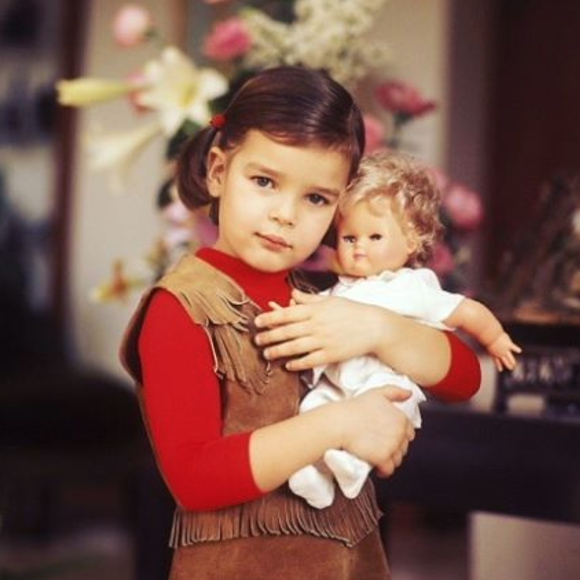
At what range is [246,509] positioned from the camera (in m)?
0.50

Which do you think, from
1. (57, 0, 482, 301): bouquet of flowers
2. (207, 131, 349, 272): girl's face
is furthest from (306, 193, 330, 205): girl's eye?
(57, 0, 482, 301): bouquet of flowers

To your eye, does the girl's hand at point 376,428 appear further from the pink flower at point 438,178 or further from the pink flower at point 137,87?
the pink flower at point 137,87

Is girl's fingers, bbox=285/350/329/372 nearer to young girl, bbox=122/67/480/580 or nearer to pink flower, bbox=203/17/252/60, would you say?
young girl, bbox=122/67/480/580

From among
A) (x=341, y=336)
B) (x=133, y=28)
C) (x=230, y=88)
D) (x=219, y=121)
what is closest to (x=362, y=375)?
(x=341, y=336)

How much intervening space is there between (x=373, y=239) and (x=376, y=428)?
8cm

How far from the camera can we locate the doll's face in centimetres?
51

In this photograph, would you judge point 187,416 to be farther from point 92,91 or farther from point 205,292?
point 92,91

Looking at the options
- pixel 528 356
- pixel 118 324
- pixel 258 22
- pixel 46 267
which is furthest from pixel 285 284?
pixel 46 267

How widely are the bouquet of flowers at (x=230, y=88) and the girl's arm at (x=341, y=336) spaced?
1.01 feet

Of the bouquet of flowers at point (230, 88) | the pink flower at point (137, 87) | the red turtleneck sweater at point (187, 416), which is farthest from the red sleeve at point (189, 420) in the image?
the pink flower at point (137, 87)

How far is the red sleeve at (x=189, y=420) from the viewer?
480 millimetres

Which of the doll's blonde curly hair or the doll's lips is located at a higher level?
the doll's blonde curly hair

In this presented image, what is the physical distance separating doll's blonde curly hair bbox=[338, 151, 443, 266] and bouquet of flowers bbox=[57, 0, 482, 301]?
30 centimetres

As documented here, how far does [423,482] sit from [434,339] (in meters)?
0.41
